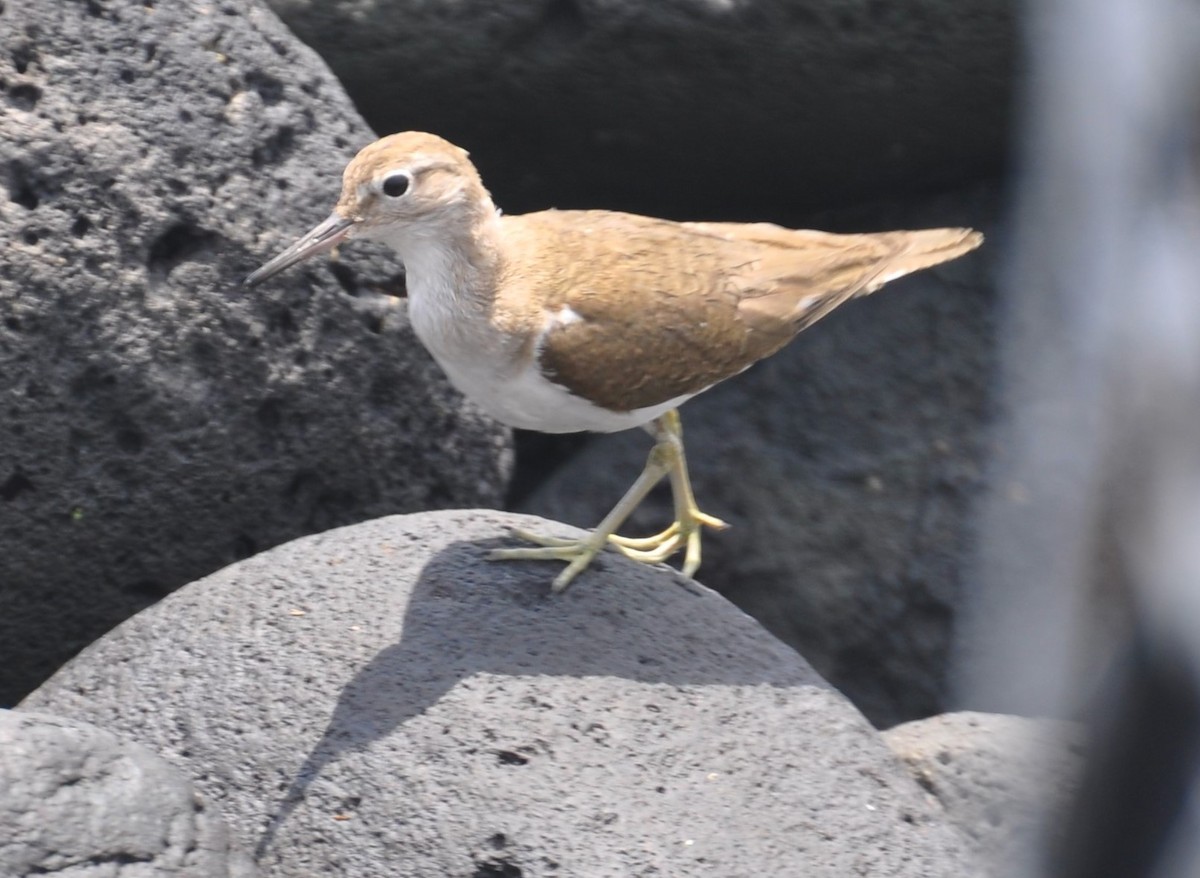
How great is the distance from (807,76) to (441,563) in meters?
2.37

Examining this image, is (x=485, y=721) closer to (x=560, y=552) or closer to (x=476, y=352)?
(x=560, y=552)

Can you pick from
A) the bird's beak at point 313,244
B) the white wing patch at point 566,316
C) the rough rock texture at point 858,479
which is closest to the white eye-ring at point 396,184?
the bird's beak at point 313,244

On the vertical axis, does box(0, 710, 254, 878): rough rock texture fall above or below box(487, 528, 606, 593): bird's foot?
below

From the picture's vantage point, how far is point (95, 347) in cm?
361

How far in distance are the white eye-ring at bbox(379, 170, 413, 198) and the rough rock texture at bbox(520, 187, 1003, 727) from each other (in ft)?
6.70

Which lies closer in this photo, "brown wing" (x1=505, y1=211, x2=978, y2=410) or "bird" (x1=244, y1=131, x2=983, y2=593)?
"bird" (x1=244, y1=131, x2=983, y2=593)

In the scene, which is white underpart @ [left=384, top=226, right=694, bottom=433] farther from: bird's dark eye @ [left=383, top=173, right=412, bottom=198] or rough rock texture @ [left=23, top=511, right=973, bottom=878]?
rough rock texture @ [left=23, top=511, right=973, bottom=878]

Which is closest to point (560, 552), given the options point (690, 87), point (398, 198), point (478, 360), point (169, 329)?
point (478, 360)

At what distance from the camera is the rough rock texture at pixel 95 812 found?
8.79ft

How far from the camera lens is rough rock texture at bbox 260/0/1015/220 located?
470 cm

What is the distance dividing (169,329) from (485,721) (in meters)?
1.43

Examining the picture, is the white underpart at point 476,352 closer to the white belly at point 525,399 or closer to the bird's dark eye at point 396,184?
the white belly at point 525,399

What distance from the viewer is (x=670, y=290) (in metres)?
3.79

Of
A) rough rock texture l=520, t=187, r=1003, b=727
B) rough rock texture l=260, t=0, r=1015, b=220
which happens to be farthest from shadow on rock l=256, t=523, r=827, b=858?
rough rock texture l=260, t=0, r=1015, b=220
